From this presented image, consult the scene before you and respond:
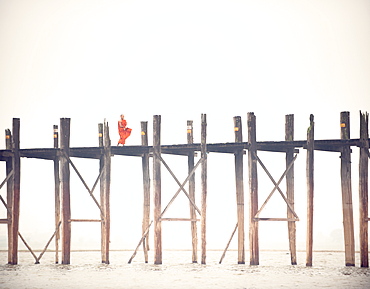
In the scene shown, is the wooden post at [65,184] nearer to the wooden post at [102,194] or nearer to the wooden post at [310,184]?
the wooden post at [102,194]

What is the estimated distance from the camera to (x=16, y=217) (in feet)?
110

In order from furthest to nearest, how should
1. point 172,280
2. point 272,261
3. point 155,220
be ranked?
point 272,261
point 155,220
point 172,280

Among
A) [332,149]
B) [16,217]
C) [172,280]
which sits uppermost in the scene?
[332,149]

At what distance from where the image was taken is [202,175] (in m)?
31.8

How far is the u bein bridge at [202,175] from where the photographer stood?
30.3m

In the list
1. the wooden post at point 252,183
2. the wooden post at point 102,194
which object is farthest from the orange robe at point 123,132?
the wooden post at point 252,183

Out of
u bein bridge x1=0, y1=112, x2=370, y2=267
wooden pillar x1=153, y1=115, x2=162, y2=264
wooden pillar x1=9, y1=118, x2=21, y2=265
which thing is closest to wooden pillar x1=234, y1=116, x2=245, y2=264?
u bein bridge x1=0, y1=112, x2=370, y2=267

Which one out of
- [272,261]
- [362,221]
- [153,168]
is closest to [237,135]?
[153,168]

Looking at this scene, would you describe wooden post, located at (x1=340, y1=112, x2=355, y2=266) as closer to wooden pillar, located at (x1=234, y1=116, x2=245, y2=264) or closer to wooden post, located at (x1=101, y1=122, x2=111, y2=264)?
wooden pillar, located at (x1=234, y1=116, x2=245, y2=264)

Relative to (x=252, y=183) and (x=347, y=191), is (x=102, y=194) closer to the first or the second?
(x=252, y=183)

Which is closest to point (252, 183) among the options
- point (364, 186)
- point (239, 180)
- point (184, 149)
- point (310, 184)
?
point (239, 180)

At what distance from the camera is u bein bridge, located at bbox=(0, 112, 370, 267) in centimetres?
3031

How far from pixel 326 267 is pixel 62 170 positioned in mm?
9957

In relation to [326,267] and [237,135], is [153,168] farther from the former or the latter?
[326,267]
